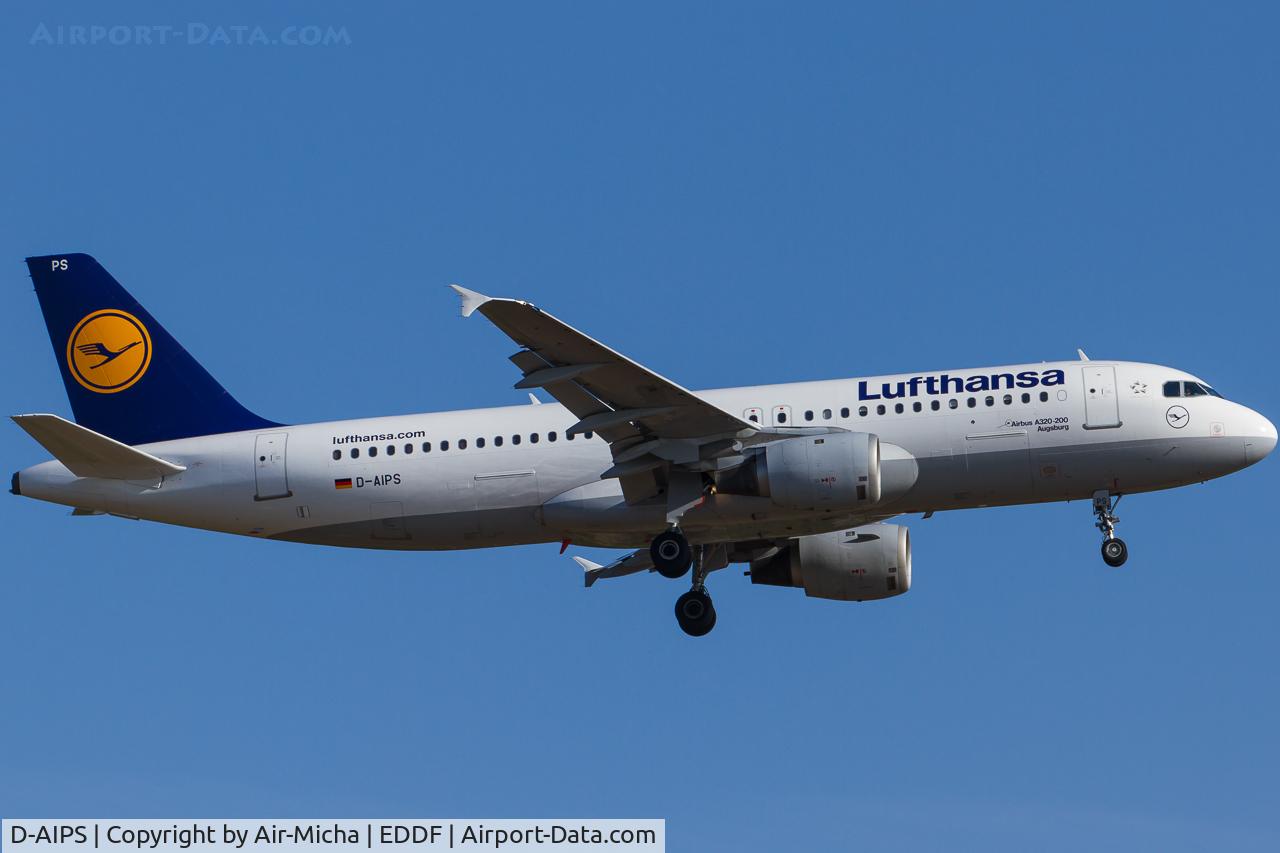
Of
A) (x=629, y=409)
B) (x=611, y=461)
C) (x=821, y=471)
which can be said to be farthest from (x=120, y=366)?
(x=821, y=471)

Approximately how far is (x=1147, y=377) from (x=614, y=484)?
11.4m

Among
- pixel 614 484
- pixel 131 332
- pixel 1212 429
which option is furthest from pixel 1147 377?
pixel 131 332

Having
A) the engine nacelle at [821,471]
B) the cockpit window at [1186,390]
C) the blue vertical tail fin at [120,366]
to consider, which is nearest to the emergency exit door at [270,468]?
the blue vertical tail fin at [120,366]

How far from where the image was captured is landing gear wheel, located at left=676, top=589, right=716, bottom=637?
4403 centimetres

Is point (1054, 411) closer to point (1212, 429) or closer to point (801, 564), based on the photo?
point (1212, 429)

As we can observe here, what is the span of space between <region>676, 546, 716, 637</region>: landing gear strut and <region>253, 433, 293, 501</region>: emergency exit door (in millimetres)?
8969

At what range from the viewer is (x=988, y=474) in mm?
41312

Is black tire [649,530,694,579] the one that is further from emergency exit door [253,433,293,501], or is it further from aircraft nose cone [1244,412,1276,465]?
aircraft nose cone [1244,412,1276,465]

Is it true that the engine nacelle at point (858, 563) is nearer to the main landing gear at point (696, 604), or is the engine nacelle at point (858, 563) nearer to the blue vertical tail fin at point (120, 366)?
the main landing gear at point (696, 604)

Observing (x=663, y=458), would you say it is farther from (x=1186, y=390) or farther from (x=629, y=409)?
(x=1186, y=390)

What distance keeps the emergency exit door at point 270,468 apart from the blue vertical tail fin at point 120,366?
1062mm

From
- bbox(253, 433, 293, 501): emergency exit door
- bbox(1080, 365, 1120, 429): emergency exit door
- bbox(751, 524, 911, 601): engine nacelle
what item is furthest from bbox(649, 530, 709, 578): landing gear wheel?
bbox(1080, 365, 1120, 429): emergency exit door

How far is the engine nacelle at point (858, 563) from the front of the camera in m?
45.5

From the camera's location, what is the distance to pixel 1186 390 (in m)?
42.1
